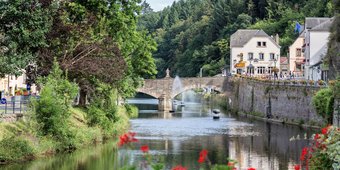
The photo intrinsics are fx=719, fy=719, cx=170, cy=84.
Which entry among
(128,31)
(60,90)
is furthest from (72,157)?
(128,31)

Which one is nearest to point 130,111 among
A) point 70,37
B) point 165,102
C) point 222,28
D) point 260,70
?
point 165,102

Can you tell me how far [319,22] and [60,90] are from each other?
167 feet

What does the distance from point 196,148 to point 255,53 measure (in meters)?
66.9

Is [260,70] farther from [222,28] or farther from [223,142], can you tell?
[223,142]

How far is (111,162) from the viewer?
3519 cm

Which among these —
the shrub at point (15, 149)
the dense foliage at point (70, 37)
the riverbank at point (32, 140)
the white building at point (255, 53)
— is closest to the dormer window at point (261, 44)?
the white building at point (255, 53)

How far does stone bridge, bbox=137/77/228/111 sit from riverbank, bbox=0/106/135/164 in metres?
49.8

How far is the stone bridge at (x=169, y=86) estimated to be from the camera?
94125 millimetres

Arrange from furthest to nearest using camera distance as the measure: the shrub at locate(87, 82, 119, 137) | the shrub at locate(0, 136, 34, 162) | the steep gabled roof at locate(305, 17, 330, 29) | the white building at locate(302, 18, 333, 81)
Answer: the steep gabled roof at locate(305, 17, 330, 29)
the white building at locate(302, 18, 333, 81)
the shrub at locate(87, 82, 119, 137)
the shrub at locate(0, 136, 34, 162)

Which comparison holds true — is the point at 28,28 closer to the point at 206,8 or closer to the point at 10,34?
the point at 10,34

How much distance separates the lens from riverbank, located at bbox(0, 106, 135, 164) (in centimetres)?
3225

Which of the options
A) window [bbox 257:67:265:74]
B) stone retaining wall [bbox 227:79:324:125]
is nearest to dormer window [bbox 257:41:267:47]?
window [bbox 257:67:265:74]

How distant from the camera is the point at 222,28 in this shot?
146875mm

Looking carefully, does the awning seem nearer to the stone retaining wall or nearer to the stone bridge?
the stone bridge
